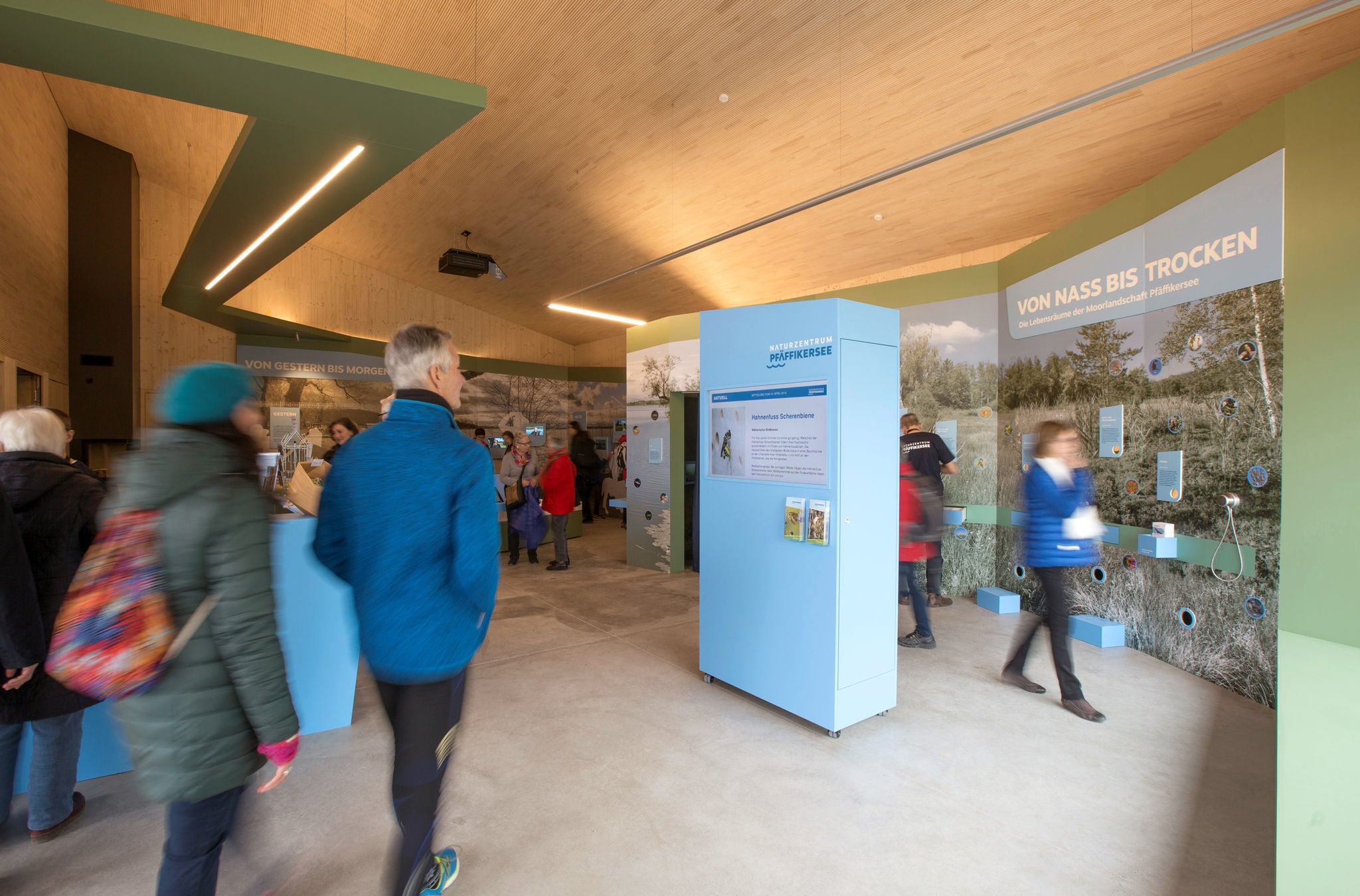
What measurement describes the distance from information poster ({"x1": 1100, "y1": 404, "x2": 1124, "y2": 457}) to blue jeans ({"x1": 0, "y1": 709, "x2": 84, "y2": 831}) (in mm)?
6159

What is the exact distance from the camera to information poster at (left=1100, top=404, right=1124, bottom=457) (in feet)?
15.4

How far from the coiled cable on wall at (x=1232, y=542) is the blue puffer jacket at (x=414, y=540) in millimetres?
4447

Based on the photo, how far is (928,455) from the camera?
5211 mm

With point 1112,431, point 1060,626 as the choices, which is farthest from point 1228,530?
point 1060,626

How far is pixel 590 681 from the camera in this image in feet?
12.9

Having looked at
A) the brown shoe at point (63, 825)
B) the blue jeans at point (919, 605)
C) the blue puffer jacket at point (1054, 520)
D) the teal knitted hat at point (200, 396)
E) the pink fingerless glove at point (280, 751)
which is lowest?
the brown shoe at point (63, 825)

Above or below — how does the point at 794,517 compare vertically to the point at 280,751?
above

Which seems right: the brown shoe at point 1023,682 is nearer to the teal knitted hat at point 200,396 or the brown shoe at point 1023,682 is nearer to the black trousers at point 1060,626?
the black trousers at point 1060,626

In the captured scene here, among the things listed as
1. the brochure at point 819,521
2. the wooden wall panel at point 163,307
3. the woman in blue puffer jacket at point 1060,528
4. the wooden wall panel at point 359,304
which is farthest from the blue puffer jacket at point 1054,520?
the wooden wall panel at point 163,307

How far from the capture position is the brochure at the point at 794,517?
10.8 feet

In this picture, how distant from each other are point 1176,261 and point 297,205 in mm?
6454

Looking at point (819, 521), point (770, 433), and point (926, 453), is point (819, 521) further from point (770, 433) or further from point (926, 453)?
point (926, 453)

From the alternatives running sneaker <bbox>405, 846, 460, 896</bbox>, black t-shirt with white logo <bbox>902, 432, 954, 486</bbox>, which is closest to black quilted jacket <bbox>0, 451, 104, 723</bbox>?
running sneaker <bbox>405, 846, 460, 896</bbox>

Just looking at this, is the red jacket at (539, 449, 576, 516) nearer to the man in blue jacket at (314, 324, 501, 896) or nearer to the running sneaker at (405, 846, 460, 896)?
the running sneaker at (405, 846, 460, 896)
